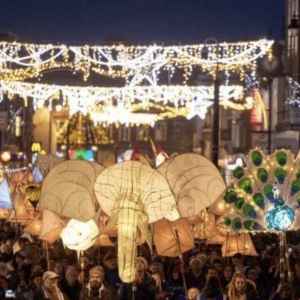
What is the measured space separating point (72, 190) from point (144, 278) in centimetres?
135

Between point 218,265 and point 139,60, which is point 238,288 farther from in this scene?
point 139,60

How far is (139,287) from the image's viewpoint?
14508 millimetres

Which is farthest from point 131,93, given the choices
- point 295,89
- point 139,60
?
point 139,60

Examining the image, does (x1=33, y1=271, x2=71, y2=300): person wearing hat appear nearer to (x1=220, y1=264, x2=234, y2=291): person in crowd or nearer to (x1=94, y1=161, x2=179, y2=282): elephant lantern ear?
(x1=94, y1=161, x2=179, y2=282): elephant lantern ear

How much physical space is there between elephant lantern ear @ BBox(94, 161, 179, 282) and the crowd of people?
2.60ft

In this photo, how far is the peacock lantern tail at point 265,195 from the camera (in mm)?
15781

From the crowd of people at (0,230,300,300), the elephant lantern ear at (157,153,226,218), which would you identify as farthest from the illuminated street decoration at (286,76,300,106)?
the elephant lantern ear at (157,153,226,218)

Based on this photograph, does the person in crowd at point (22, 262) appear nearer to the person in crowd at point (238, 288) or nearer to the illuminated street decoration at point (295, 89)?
the person in crowd at point (238, 288)

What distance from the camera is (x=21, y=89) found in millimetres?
42375

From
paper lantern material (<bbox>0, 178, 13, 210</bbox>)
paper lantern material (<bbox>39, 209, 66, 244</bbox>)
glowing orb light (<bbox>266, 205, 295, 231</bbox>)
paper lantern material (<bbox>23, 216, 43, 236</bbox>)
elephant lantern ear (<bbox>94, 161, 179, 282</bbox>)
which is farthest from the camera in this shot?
paper lantern material (<bbox>0, 178, 13, 210</bbox>)

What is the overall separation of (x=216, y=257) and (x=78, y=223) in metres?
3.04

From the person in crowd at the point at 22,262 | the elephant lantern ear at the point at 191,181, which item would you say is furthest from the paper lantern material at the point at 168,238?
the elephant lantern ear at the point at 191,181

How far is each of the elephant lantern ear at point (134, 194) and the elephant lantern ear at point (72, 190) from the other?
46 cm

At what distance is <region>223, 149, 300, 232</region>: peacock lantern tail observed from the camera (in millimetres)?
15781
